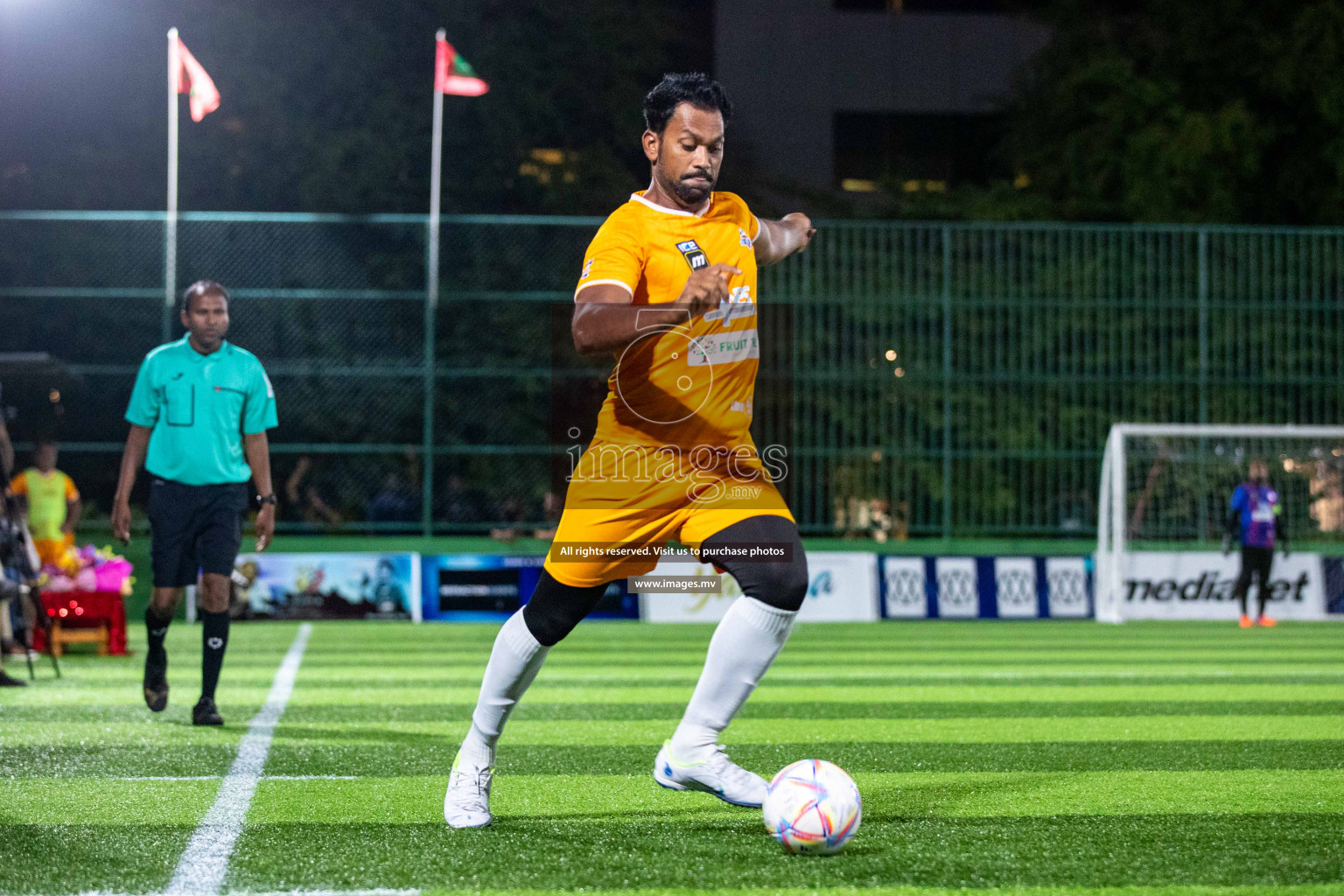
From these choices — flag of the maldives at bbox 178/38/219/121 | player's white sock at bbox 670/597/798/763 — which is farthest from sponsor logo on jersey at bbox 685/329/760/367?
flag of the maldives at bbox 178/38/219/121

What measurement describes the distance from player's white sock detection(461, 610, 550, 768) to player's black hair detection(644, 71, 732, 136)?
1528 mm

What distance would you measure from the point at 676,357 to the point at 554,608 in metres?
0.83

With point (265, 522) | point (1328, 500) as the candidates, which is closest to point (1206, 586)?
point (1328, 500)

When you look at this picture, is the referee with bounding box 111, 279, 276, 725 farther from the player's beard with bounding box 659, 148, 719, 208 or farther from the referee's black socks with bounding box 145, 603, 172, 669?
the player's beard with bounding box 659, 148, 719, 208

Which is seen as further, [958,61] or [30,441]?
[958,61]

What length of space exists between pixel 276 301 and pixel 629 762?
Result: 509 inches

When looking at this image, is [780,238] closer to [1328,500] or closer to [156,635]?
[156,635]

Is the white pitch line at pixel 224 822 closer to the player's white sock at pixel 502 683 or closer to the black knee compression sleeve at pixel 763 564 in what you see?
the player's white sock at pixel 502 683

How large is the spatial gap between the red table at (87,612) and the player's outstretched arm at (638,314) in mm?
9796

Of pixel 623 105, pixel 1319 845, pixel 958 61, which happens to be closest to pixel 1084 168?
pixel 958 61

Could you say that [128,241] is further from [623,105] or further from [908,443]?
[623,105]

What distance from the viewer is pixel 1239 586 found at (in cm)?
1803

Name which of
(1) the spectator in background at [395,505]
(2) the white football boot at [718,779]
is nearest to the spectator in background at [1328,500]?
(1) the spectator in background at [395,505]

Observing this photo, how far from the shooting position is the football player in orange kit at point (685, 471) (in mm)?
4516
